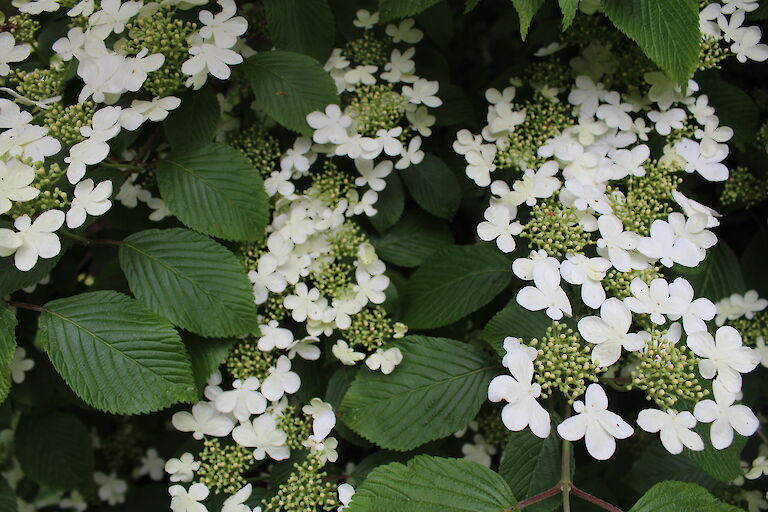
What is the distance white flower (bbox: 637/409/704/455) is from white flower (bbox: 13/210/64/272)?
112 centimetres

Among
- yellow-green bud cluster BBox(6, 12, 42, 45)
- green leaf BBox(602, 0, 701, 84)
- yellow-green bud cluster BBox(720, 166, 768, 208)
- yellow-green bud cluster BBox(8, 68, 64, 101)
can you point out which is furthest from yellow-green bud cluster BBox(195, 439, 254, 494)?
yellow-green bud cluster BBox(720, 166, 768, 208)

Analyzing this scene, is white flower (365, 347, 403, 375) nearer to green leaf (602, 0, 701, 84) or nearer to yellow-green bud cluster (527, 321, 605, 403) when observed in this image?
yellow-green bud cluster (527, 321, 605, 403)

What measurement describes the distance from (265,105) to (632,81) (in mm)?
931

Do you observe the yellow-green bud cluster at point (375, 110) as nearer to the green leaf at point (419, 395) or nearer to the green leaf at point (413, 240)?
the green leaf at point (413, 240)

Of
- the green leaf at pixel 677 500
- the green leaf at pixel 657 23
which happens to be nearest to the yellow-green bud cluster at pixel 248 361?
the green leaf at pixel 677 500

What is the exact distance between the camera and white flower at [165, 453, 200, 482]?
1275mm

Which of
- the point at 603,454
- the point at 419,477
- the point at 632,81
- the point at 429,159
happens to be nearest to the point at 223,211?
the point at 429,159

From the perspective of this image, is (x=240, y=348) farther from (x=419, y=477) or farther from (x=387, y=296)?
(x=419, y=477)

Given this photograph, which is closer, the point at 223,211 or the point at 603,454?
the point at 603,454

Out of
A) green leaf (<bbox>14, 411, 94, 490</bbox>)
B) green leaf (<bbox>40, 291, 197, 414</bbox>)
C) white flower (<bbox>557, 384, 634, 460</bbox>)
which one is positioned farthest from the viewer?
green leaf (<bbox>14, 411, 94, 490</bbox>)

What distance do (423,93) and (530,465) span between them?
36.5 inches

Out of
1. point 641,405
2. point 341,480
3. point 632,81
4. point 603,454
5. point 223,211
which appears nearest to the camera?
point 603,454

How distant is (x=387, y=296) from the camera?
4.81ft

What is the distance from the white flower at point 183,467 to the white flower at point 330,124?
2.52ft
